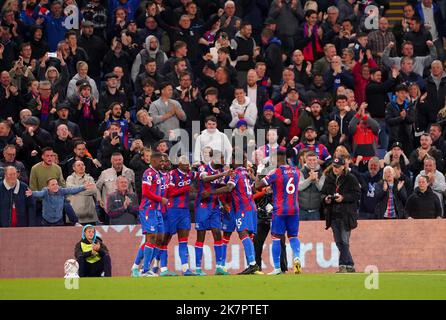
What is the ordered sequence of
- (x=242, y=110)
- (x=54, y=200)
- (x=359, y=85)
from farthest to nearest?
1. (x=359, y=85)
2. (x=242, y=110)
3. (x=54, y=200)

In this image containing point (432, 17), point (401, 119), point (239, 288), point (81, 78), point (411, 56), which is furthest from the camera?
point (432, 17)

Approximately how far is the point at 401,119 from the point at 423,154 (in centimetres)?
131

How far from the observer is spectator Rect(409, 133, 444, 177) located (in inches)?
1008

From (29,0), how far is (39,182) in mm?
6670

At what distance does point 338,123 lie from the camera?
85.4 ft

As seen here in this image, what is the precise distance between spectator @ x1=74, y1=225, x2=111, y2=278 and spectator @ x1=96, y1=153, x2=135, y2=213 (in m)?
1.79

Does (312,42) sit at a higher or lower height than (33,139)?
higher

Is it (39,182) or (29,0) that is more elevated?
(29,0)

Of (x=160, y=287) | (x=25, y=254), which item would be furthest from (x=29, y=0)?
(x=160, y=287)

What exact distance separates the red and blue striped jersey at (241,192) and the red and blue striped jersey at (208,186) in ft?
0.92

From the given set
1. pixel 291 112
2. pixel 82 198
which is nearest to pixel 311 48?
pixel 291 112

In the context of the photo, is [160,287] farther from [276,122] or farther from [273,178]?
[276,122]

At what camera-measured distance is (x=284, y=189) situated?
69.2 feet

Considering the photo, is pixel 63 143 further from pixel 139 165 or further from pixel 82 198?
pixel 139 165
